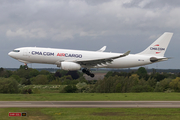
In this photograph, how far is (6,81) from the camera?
274 ft

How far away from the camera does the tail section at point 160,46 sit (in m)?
52.1

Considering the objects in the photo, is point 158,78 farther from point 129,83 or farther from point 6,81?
point 6,81

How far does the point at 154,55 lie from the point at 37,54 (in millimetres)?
23301

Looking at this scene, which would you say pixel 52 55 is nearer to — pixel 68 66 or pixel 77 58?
pixel 68 66

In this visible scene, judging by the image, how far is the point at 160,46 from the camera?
52.5 metres

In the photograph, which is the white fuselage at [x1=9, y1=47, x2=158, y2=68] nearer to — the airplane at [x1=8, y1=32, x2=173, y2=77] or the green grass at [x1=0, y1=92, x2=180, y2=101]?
the airplane at [x1=8, y1=32, x2=173, y2=77]

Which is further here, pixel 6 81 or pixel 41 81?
pixel 41 81
